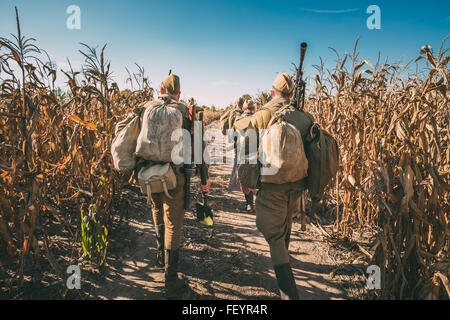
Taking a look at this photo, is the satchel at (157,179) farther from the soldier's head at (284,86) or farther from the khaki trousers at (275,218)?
the soldier's head at (284,86)

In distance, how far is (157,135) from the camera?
2.12m

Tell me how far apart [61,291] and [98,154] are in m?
1.44

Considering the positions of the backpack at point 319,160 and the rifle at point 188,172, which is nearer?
the backpack at point 319,160

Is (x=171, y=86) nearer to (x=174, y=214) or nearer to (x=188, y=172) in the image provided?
(x=188, y=172)

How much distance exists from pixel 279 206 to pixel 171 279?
1.21m

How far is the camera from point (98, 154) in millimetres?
2826

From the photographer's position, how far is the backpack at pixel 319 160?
2111 mm

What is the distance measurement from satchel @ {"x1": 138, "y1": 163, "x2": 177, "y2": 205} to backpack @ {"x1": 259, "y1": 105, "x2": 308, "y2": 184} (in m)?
0.84

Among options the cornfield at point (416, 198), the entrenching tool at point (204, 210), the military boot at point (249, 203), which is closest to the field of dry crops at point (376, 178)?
the cornfield at point (416, 198)

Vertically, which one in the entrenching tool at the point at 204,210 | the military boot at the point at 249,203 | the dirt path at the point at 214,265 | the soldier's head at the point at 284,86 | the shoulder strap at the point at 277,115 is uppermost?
the soldier's head at the point at 284,86

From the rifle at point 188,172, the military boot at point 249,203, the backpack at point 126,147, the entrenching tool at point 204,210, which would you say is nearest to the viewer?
the backpack at point 126,147

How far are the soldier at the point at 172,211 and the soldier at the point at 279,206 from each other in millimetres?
735
